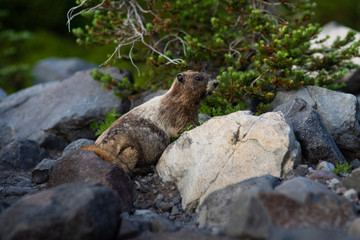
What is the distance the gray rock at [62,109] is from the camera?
10312mm

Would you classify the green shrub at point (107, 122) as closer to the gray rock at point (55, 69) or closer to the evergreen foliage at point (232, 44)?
the evergreen foliage at point (232, 44)

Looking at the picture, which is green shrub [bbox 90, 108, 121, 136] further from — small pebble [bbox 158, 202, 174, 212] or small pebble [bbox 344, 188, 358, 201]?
small pebble [bbox 344, 188, 358, 201]

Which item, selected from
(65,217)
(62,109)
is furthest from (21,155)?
(65,217)

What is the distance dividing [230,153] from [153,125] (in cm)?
190

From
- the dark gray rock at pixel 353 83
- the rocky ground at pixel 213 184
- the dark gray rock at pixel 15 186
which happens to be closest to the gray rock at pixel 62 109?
the rocky ground at pixel 213 184

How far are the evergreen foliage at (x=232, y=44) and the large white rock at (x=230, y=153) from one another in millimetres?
1562

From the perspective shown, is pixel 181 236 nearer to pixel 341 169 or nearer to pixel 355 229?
pixel 355 229

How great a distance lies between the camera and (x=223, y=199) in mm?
5535

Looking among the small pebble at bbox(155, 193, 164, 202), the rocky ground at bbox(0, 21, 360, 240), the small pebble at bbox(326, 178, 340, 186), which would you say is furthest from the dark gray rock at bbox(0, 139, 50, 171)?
the small pebble at bbox(326, 178, 340, 186)

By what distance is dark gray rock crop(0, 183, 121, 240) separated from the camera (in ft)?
14.8

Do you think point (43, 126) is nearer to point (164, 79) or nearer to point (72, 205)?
point (164, 79)

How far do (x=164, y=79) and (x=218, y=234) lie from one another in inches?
260

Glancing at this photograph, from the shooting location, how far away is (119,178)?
6172 mm

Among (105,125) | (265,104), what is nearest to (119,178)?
(105,125)
